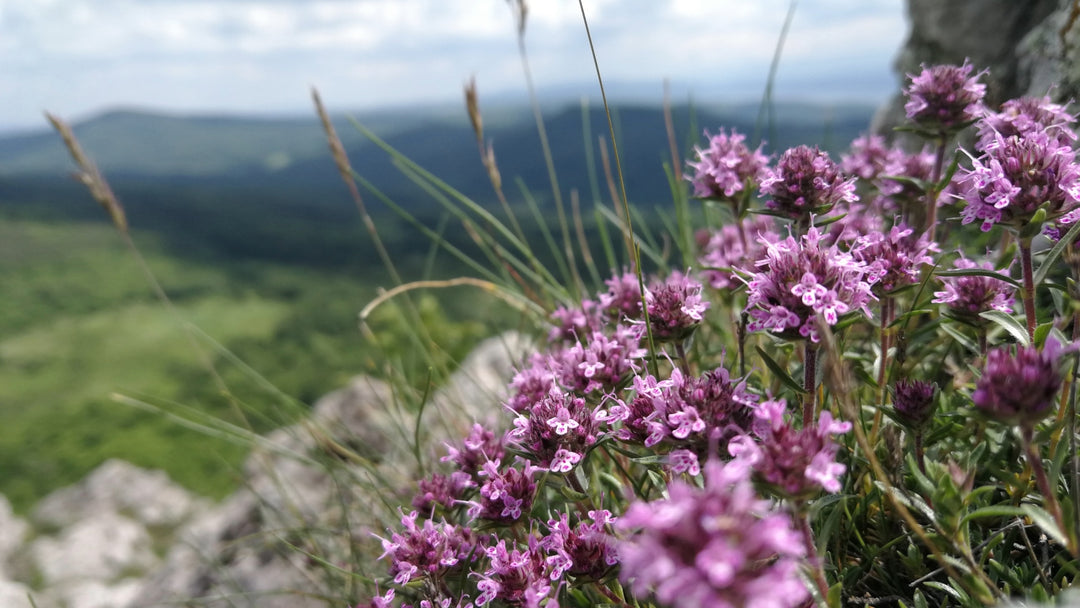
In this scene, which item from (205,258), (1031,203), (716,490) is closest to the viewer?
(716,490)

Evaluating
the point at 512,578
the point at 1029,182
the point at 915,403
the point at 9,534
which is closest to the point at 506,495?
the point at 512,578

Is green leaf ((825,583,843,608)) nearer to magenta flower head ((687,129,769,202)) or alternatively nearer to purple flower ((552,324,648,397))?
purple flower ((552,324,648,397))

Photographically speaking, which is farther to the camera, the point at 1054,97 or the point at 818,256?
the point at 1054,97

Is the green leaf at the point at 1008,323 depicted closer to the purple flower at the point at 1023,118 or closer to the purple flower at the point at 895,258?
the purple flower at the point at 895,258

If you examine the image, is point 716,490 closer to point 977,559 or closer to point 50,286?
point 977,559

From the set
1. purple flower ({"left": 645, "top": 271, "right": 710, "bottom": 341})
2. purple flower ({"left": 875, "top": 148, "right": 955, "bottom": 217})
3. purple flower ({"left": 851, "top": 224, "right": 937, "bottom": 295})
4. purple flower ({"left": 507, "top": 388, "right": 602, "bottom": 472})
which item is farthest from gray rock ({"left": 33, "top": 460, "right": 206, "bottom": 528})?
purple flower ({"left": 851, "top": 224, "right": 937, "bottom": 295})

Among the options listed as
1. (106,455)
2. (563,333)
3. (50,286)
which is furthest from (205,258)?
(563,333)

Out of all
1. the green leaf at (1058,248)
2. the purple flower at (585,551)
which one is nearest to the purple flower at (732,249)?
the green leaf at (1058,248)
